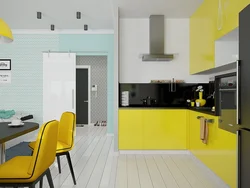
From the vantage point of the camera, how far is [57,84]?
6.77 metres

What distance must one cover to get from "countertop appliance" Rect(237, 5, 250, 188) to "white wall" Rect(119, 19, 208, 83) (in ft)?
11.4

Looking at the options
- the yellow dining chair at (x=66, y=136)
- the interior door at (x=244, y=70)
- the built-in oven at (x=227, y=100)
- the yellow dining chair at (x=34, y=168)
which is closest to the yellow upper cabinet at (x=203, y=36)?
the built-in oven at (x=227, y=100)

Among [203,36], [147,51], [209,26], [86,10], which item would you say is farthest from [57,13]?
[209,26]

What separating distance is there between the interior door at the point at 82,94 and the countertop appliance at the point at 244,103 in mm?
7830

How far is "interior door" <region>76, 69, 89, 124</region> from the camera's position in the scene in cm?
941

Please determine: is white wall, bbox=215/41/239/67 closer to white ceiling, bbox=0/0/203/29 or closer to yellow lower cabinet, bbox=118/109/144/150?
white ceiling, bbox=0/0/203/29

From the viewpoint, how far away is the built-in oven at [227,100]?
232cm

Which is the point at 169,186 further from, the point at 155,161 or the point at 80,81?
the point at 80,81

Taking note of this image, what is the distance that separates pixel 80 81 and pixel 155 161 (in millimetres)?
5674

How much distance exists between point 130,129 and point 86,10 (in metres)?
2.44

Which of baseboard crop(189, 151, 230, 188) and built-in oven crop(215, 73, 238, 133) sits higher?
built-in oven crop(215, 73, 238, 133)

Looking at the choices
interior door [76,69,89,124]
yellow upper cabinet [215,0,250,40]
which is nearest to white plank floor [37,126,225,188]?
yellow upper cabinet [215,0,250,40]

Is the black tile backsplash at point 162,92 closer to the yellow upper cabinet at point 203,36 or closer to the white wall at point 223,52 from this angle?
the yellow upper cabinet at point 203,36

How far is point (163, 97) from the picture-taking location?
5.41 meters
